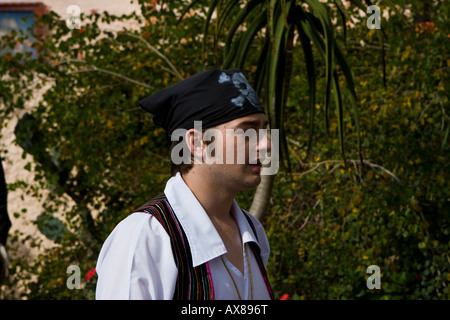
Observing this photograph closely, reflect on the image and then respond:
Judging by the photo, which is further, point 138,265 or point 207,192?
point 207,192

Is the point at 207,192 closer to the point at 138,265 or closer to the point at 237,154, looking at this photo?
the point at 237,154

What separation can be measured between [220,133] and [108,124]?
144 inches

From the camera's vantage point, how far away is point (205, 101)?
1735mm

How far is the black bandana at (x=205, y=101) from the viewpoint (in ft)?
5.68

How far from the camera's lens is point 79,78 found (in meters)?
5.50

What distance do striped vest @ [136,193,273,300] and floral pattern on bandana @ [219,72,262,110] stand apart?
0.31 metres

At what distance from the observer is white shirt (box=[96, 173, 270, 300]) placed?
4.84 feet

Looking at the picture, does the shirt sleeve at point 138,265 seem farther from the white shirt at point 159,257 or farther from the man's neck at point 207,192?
the man's neck at point 207,192

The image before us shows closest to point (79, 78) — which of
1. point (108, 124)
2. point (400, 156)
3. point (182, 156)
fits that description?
point (108, 124)

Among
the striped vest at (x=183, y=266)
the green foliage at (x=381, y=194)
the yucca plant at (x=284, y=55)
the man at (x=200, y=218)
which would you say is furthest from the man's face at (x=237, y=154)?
the green foliage at (x=381, y=194)

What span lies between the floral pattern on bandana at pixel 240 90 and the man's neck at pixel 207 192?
0.20 metres

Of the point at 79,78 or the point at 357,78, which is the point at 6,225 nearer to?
the point at 79,78

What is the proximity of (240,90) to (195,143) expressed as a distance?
17 centimetres

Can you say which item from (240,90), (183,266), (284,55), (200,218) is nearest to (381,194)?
(284,55)
